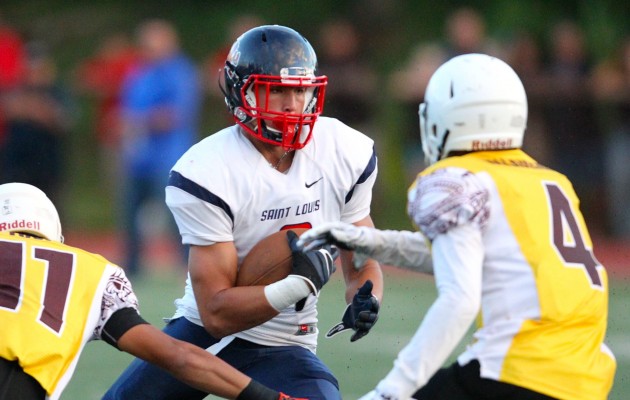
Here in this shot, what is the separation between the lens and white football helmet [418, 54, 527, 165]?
345cm

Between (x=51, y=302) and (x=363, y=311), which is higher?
(x=51, y=302)

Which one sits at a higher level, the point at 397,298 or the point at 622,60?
the point at 622,60

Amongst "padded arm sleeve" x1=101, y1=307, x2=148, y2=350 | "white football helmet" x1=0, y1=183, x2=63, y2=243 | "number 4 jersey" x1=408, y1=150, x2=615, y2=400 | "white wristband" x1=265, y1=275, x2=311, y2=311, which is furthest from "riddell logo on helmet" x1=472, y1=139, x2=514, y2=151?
"white football helmet" x1=0, y1=183, x2=63, y2=243

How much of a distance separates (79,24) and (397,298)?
23.8ft

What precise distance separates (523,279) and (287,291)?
2.92ft

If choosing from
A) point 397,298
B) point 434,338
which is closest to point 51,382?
point 434,338

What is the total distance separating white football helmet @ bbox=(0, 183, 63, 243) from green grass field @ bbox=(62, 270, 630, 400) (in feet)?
6.63

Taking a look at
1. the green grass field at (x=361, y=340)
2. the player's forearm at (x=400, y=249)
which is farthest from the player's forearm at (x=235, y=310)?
the green grass field at (x=361, y=340)

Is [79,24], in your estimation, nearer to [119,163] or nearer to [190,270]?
[119,163]

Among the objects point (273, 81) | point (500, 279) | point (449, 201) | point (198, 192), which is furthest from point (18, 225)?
point (500, 279)

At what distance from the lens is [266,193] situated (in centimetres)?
416

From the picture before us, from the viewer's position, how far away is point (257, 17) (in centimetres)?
1412

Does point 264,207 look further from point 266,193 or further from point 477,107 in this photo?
point 477,107

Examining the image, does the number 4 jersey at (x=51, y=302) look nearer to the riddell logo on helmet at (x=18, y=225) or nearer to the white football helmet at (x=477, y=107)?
the riddell logo on helmet at (x=18, y=225)
